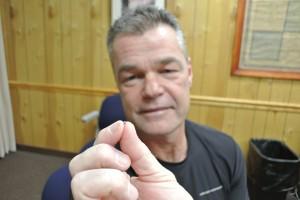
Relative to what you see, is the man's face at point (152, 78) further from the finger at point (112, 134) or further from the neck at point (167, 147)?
the finger at point (112, 134)

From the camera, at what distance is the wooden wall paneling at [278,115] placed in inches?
82.6

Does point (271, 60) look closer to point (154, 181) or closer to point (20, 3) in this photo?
point (154, 181)

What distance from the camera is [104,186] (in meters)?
→ 0.38

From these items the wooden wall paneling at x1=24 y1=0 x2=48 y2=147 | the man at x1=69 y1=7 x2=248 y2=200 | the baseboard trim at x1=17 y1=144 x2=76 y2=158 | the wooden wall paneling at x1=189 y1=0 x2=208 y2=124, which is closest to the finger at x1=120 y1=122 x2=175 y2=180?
the man at x1=69 y1=7 x2=248 y2=200

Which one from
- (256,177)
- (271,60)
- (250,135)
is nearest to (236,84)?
(271,60)

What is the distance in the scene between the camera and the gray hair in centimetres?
80

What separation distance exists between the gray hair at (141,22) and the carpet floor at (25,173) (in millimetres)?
1810

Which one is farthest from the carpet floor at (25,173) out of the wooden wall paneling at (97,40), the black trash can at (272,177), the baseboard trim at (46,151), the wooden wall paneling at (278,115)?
the wooden wall paneling at (278,115)

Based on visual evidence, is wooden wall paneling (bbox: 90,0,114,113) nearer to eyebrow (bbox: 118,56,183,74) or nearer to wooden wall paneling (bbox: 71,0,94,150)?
wooden wall paneling (bbox: 71,0,94,150)

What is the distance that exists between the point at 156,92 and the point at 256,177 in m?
1.46

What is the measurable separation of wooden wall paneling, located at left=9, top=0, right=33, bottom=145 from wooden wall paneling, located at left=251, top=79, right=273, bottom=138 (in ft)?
6.81

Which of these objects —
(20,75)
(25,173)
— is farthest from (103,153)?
(20,75)

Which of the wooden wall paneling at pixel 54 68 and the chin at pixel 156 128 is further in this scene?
the wooden wall paneling at pixel 54 68

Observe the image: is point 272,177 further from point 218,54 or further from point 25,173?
point 25,173
